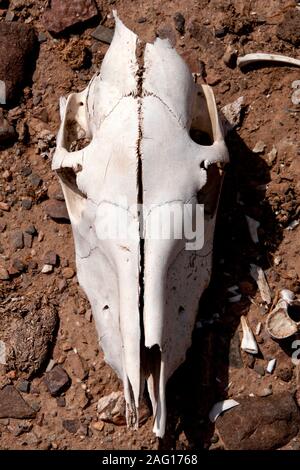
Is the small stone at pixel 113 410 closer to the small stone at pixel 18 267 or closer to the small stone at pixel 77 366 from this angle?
the small stone at pixel 77 366

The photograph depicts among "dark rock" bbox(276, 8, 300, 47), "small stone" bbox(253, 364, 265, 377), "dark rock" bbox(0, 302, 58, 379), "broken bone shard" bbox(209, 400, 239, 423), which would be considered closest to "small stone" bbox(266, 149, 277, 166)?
"dark rock" bbox(276, 8, 300, 47)

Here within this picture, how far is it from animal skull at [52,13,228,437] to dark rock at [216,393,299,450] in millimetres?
534

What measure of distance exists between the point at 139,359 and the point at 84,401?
0.97 meters

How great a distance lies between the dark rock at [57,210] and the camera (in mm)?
4781

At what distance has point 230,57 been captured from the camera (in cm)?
486

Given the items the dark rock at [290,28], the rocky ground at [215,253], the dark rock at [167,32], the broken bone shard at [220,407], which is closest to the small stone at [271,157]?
the rocky ground at [215,253]

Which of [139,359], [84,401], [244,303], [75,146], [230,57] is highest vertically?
[230,57]

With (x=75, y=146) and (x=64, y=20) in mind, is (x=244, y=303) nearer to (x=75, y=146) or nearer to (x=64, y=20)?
(x=75, y=146)

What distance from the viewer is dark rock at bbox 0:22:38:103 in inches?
195

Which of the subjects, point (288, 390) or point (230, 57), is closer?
point (288, 390)

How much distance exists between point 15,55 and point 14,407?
7.02 feet

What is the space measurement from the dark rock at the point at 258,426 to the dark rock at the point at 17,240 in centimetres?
155

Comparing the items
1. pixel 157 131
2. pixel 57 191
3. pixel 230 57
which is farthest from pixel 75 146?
pixel 230 57

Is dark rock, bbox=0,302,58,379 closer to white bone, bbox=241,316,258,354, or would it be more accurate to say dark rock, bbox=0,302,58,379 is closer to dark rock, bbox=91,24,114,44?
white bone, bbox=241,316,258,354
